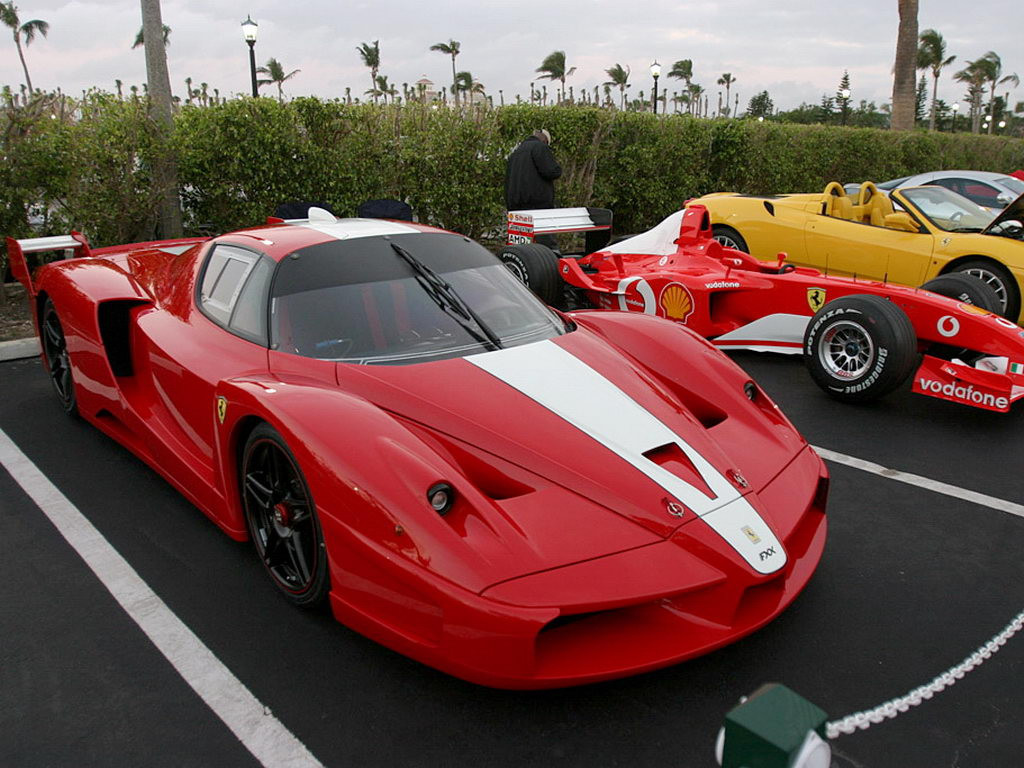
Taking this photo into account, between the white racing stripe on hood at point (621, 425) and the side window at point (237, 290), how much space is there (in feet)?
3.13

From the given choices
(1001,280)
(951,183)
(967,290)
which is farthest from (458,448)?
(951,183)

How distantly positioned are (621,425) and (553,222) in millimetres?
5147

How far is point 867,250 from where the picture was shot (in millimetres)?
7285

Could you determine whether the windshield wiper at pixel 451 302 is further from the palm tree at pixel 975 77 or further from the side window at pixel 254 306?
the palm tree at pixel 975 77

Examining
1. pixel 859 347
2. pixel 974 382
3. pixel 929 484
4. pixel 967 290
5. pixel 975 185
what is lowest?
pixel 929 484

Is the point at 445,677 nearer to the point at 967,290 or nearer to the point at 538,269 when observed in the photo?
the point at 538,269

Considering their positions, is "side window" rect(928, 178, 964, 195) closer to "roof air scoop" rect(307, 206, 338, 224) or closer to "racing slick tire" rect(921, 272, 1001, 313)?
"racing slick tire" rect(921, 272, 1001, 313)

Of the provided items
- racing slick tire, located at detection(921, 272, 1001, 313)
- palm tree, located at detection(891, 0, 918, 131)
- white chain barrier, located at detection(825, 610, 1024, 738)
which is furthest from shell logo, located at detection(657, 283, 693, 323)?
palm tree, located at detection(891, 0, 918, 131)

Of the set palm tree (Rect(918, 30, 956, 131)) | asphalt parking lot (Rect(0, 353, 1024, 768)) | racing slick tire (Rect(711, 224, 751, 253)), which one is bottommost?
asphalt parking lot (Rect(0, 353, 1024, 768))

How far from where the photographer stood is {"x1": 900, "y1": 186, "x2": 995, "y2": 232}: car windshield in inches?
292

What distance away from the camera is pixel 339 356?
2.96 m

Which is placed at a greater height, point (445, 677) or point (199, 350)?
point (199, 350)

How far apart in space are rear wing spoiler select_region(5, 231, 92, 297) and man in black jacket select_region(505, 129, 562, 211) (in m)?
5.28

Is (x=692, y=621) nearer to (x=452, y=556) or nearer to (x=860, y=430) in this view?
(x=452, y=556)
